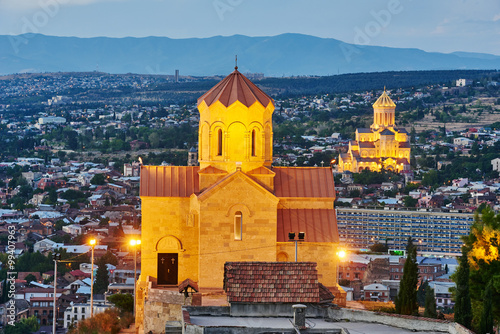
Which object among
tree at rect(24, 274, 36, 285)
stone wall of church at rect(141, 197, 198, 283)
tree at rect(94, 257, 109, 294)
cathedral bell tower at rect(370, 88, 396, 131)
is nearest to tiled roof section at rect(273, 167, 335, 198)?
stone wall of church at rect(141, 197, 198, 283)

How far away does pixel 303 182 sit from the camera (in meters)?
26.8

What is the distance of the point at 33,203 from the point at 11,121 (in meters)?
84.8

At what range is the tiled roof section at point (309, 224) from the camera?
85.1 ft

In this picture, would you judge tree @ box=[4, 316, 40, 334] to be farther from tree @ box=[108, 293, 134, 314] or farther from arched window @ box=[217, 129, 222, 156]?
arched window @ box=[217, 129, 222, 156]

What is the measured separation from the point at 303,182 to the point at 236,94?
2.85m

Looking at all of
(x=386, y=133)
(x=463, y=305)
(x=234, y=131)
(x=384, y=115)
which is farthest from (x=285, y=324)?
(x=384, y=115)

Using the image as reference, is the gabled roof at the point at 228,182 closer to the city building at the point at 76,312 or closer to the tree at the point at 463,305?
the tree at the point at 463,305

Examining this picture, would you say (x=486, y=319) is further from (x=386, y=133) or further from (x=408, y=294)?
(x=386, y=133)

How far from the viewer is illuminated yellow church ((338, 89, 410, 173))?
120500mm

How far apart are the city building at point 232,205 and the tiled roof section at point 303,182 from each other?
0.08ft

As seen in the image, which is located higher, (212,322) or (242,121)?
(242,121)

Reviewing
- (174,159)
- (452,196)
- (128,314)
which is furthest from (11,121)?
(128,314)

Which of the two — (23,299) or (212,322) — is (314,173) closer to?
(212,322)

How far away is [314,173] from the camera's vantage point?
26891mm
